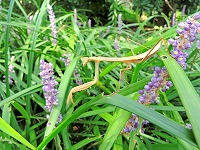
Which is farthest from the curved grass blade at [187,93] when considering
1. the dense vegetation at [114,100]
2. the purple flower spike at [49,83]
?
the purple flower spike at [49,83]

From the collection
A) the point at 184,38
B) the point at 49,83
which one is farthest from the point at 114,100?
the point at 49,83

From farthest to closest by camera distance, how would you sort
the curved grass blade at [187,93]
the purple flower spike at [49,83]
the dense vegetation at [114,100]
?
1. the purple flower spike at [49,83]
2. the dense vegetation at [114,100]
3. the curved grass blade at [187,93]

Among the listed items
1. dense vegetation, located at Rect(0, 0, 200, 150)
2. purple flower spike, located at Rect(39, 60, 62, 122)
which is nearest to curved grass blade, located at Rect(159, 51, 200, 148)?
dense vegetation, located at Rect(0, 0, 200, 150)

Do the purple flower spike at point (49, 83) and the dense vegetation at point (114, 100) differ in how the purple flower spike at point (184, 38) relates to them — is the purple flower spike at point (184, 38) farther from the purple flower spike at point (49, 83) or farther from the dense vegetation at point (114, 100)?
the purple flower spike at point (49, 83)

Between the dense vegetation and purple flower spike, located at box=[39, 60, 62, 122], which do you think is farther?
purple flower spike, located at box=[39, 60, 62, 122]

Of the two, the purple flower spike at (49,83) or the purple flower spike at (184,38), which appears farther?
the purple flower spike at (49,83)

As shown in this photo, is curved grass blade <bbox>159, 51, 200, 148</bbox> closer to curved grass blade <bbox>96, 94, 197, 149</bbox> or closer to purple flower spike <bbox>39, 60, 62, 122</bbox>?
curved grass blade <bbox>96, 94, 197, 149</bbox>

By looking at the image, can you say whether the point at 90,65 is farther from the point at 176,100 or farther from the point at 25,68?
the point at 176,100

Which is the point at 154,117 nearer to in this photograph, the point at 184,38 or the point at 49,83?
the point at 184,38

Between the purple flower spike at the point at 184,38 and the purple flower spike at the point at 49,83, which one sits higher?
the purple flower spike at the point at 184,38

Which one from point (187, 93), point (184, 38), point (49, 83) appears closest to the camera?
point (187, 93)

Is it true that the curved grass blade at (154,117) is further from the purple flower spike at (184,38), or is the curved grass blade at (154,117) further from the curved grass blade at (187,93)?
the purple flower spike at (184,38)

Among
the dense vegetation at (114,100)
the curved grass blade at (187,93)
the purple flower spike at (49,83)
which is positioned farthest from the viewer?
the purple flower spike at (49,83)
